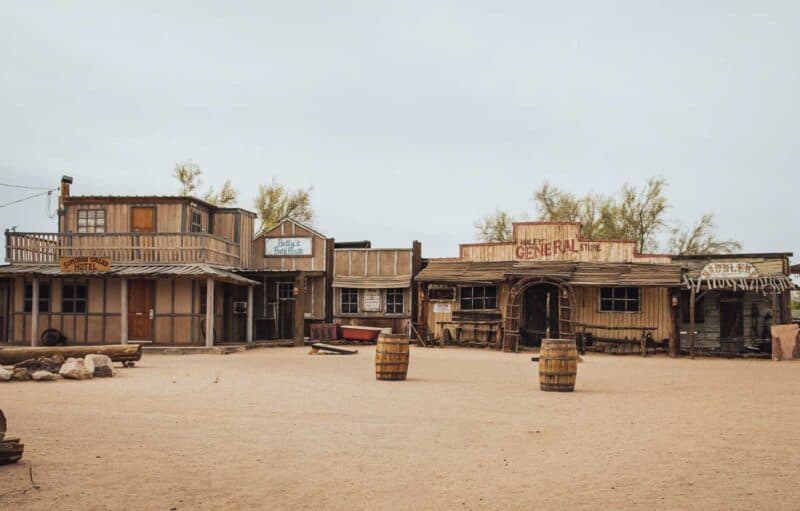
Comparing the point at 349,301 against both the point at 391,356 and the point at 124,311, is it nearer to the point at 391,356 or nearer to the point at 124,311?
the point at 124,311

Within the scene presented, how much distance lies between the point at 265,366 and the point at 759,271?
15.7 meters

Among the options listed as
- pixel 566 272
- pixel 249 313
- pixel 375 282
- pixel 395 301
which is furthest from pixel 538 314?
pixel 249 313

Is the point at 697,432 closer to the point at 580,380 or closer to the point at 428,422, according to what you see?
the point at 428,422

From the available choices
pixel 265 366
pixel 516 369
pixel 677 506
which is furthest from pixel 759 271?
pixel 677 506

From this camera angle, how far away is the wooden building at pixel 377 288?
111ft

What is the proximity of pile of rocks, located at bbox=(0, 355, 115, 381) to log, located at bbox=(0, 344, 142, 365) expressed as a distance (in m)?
0.71

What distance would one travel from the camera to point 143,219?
98.7 ft

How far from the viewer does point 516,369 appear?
2117cm

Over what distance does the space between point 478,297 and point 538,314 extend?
7.53ft

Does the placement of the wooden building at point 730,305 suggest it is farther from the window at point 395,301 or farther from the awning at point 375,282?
the window at point 395,301

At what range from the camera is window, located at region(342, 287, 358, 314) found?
34.2 meters

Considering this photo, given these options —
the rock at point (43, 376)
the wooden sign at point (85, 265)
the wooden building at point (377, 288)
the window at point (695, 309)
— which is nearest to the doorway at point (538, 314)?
the window at point (695, 309)

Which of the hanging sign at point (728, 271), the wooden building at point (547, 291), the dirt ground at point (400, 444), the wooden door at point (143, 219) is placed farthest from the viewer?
the wooden door at point (143, 219)

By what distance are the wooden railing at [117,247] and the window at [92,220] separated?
0.77 m
